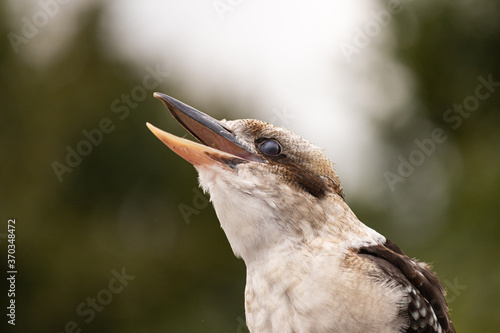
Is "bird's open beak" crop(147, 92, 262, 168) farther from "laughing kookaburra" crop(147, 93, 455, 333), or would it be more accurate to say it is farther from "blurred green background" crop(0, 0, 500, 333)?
"blurred green background" crop(0, 0, 500, 333)

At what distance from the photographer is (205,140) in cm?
369

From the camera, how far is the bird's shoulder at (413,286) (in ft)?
10.3

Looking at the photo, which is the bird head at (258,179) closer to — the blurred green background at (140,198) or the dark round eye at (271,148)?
the dark round eye at (271,148)

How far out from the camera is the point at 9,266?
9.43m

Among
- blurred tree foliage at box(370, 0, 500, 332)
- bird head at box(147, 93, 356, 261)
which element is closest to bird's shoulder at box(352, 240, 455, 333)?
bird head at box(147, 93, 356, 261)

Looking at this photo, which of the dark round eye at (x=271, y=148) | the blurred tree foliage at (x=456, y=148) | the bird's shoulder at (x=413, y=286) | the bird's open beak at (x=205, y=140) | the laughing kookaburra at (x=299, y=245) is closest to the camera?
the laughing kookaburra at (x=299, y=245)

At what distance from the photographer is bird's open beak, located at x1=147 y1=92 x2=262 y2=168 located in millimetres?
3389

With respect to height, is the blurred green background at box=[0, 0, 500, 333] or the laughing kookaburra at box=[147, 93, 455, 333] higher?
the laughing kookaburra at box=[147, 93, 455, 333]

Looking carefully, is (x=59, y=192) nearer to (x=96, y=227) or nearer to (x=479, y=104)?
(x=96, y=227)

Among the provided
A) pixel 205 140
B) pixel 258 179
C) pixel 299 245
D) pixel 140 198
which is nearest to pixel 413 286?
pixel 299 245

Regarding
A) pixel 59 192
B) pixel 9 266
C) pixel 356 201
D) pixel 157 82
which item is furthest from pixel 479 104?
pixel 9 266

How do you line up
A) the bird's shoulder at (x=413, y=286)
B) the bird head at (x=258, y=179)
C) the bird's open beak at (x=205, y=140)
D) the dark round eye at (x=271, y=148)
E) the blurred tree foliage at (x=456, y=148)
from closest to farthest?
the bird's shoulder at (x=413, y=286) < the bird head at (x=258, y=179) < the bird's open beak at (x=205, y=140) < the dark round eye at (x=271, y=148) < the blurred tree foliage at (x=456, y=148)

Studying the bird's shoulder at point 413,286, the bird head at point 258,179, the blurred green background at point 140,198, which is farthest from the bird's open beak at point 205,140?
the blurred green background at point 140,198

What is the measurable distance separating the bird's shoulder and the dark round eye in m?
0.77
